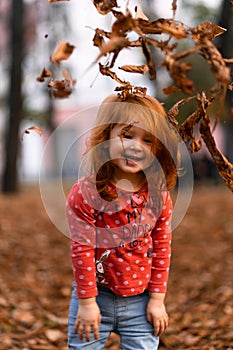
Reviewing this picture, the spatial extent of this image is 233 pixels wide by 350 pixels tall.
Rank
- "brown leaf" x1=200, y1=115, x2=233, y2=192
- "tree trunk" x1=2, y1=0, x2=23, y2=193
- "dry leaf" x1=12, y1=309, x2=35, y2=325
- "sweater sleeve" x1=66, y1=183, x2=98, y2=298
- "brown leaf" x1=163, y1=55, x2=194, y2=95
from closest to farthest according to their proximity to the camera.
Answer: "brown leaf" x1=163, y1=55, x2=194, y2=95
"brown leaf" x1=200, y1=115, x2=233, y2=192
"sweater sleeve" x1=66, y1=183, x2=98, y2=298
"dry leaf" x1=12, y1=309, x2=35, y2=325
"tree trunk" x1=2, y1=0, x2=23, y2=193

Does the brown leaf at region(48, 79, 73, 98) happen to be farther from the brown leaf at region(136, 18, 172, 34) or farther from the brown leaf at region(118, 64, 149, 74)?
the brown leaf at region(136, 18, 172, 34)

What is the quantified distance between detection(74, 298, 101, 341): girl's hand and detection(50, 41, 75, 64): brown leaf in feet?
3.56

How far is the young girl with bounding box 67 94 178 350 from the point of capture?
2.57 meters

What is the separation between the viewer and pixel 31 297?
557 cm

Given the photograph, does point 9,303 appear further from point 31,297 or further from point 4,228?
point 4,228

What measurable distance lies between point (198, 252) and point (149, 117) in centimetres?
553

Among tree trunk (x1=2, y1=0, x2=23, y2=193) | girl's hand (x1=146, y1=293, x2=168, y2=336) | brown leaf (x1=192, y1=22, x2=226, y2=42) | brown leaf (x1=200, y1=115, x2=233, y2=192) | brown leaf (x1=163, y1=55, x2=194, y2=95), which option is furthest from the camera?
tree trunk (x1=2, y1=0, x2=23, y2=193)

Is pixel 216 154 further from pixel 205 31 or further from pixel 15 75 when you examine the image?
pixel 15 75

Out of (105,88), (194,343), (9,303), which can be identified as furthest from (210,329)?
(105,88)

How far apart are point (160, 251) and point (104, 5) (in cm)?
118

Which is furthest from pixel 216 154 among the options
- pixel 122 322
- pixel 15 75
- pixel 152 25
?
pixel 15 75

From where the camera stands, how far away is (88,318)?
2570 mm

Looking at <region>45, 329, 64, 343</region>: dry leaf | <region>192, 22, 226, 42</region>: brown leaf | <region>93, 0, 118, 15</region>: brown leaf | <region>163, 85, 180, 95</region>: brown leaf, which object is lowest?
<region>45, 329, 64, 343</region>: dry leaf

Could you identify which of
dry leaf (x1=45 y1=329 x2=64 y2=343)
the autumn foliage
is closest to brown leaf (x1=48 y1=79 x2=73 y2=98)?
the autumn foliage
